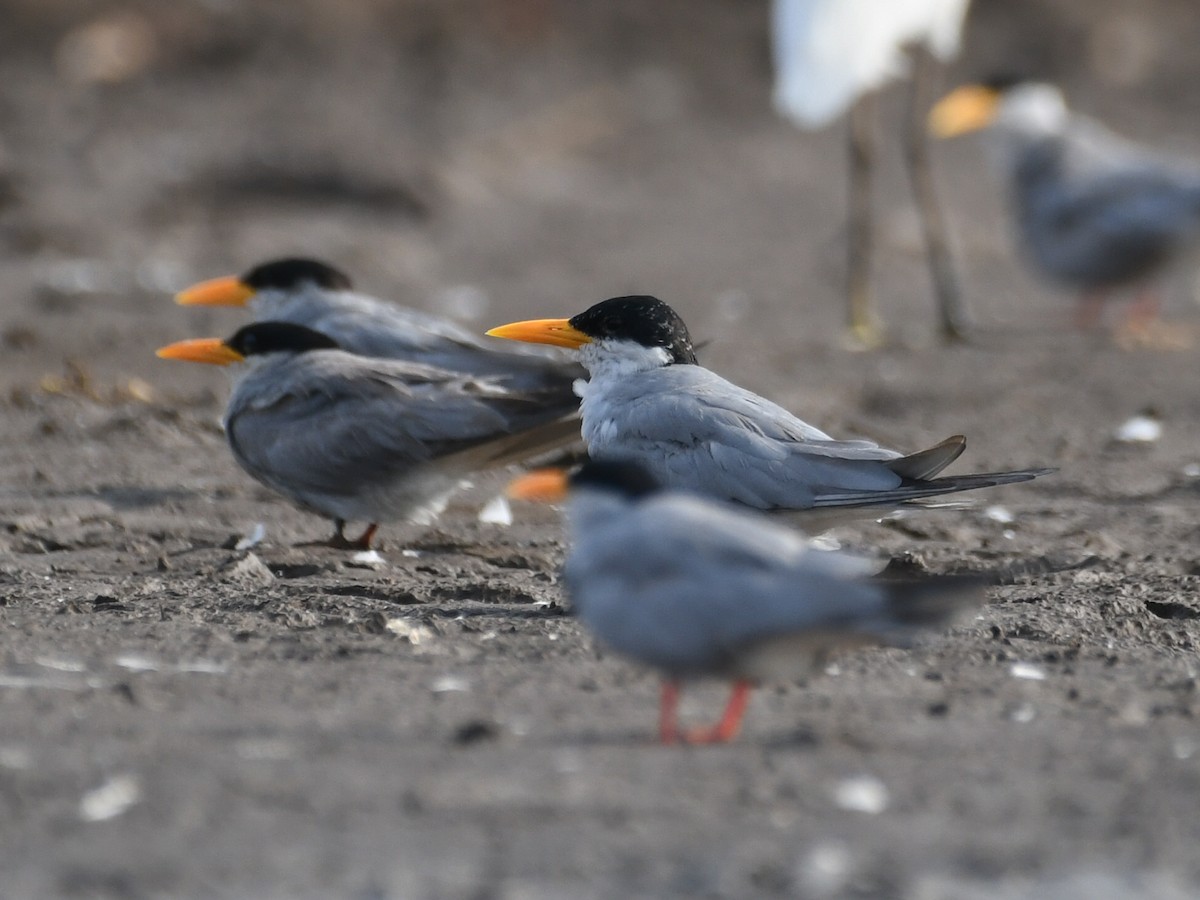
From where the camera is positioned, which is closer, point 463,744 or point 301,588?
point 463,744

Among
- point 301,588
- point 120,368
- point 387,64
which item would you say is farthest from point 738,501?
point 387,64

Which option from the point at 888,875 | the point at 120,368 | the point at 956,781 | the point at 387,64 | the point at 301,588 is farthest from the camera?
the point at 387,64

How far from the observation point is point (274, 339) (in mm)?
6398

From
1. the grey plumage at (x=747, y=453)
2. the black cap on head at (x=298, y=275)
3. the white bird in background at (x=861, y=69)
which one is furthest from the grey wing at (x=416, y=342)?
the white bird in background at (x=861, y=69)

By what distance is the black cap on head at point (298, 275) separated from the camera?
295 inches

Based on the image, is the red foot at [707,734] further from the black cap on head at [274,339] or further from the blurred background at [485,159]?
the blurred background at [485,159]

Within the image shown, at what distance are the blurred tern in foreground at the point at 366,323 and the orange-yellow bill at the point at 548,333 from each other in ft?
1.07

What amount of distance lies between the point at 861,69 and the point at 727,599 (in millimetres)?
6461

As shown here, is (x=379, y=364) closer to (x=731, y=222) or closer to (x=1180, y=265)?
(x=1180, y=265)

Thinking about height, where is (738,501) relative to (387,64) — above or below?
below

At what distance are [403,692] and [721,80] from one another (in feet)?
42.2

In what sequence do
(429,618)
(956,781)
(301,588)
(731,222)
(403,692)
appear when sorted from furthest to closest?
(731,222)
(301,588)
(429,618)
(403,692)
(956,781)

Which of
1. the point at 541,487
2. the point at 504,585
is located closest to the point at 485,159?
the point at 504,585

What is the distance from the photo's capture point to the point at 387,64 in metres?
15.9
